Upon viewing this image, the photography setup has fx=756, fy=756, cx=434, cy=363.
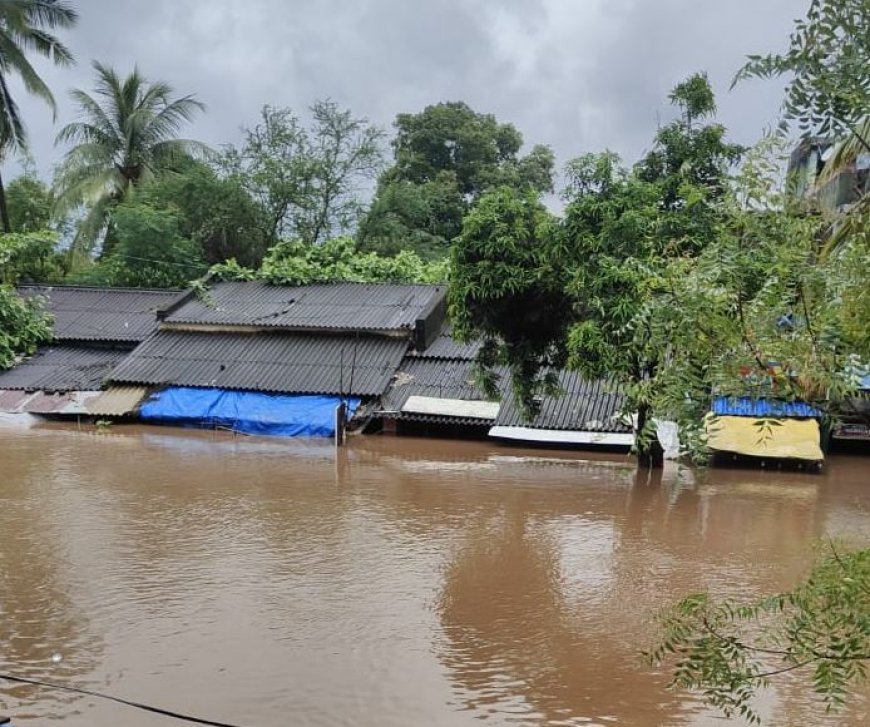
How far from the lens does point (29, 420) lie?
18.1 metres

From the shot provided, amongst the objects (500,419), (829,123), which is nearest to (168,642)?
(829,123)

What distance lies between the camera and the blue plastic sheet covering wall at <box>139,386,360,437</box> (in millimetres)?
17234

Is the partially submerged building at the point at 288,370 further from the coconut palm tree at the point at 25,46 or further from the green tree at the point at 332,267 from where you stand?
the coconut palm tree at the point at 25,46

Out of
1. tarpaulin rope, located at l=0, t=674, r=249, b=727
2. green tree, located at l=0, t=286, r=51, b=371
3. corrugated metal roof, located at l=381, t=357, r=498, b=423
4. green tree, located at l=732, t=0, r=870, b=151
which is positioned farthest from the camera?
green tree, located at l=0, t=286, r=51, b=371

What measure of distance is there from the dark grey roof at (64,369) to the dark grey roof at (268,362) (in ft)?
2.76

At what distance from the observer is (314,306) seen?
20.2m

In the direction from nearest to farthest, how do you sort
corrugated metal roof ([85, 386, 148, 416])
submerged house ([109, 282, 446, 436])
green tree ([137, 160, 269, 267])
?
1. submerged house ([109, 282, 446, 436])
2. corrugated metal roof ([85, 386, 148, 416])
3. green tree ([137, 160, 269, 267])

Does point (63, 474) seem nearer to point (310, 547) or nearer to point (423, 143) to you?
point (310, 547)

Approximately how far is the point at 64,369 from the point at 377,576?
1450 centimetres

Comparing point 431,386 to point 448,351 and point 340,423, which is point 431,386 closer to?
point 448,351

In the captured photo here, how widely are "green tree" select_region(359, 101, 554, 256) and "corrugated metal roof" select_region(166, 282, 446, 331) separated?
5330 mm

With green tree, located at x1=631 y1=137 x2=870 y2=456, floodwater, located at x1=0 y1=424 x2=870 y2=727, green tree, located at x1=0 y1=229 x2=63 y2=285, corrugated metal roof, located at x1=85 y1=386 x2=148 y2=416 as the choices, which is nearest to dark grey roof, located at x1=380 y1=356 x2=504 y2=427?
floodwater, located at x1=0 y1=424 x2=870 y2=727

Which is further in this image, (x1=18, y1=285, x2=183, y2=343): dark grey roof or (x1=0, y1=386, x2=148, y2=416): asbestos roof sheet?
(x1=18, y1=285, x2=183, y2=343): dark grey roof

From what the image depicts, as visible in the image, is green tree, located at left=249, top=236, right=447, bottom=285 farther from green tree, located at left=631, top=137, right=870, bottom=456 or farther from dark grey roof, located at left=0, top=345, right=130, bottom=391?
green tree, located at left=631, top=137, right=870, bottom=456
